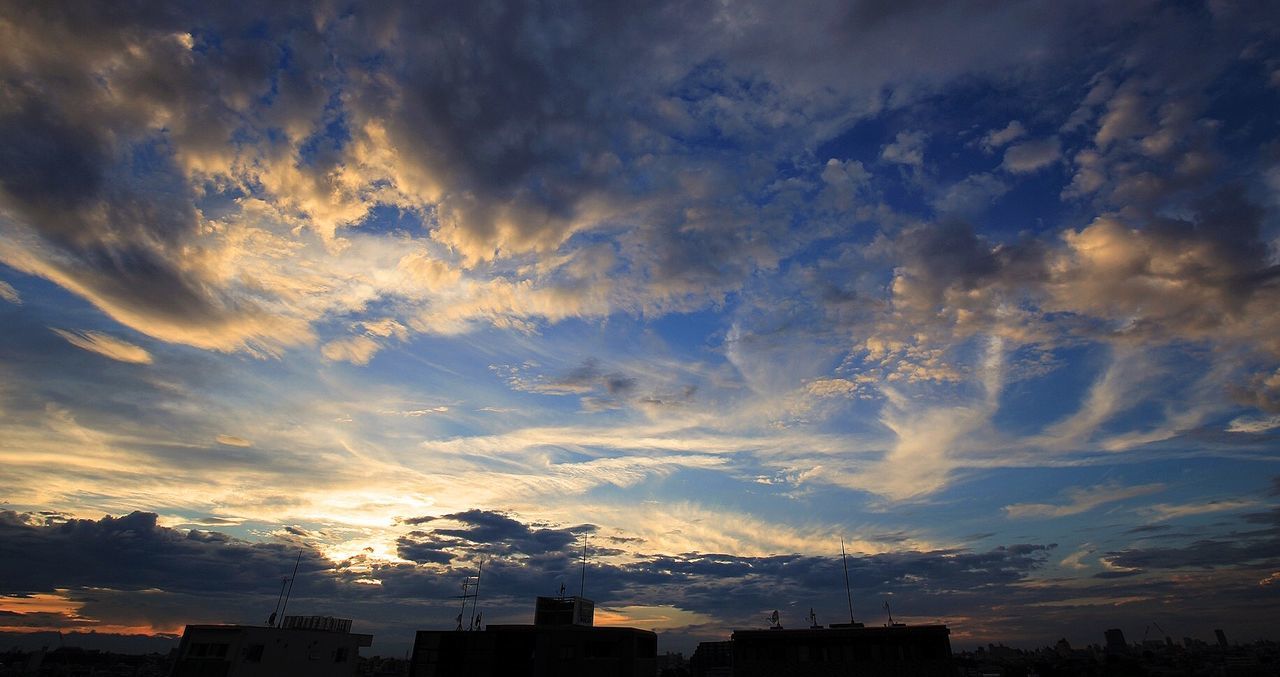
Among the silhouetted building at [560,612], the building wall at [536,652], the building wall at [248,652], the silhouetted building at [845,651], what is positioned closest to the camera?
the silhouetted building at [845,651]

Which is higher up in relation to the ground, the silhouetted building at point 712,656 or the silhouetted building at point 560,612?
the silhouetted building at point 560,612

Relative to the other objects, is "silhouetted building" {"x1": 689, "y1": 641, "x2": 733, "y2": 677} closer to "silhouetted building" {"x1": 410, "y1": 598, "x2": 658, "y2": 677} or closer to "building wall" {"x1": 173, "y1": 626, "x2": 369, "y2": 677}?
"silhouetted building" {"x1": 410, "y1": 598, "x2": 658, "y2": 677}

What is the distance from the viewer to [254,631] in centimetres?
7631

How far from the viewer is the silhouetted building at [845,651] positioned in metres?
66.1

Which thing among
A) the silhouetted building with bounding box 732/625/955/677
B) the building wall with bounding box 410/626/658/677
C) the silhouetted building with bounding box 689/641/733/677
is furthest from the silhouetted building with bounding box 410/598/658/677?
the silhouetted building with bounding box 689/641/733/677

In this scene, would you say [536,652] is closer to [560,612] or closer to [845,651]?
[560,612]

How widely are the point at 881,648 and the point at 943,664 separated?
20.3 feet

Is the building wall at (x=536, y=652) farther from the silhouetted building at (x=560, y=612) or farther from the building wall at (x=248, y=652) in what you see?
the building wall at (x=248, y=652)

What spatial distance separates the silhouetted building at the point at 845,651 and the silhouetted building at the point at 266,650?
5694 centimetres

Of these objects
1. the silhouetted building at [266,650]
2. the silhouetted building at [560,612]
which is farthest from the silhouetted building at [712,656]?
the silhouetted building at [266,650]

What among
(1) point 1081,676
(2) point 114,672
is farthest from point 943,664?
(2) point 114,672

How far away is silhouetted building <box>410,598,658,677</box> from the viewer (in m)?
74.3

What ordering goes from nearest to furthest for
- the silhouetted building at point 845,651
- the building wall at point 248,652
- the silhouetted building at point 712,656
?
the silhouetted building at point 845,651 < the building wall at point 248,652 < the silhouetted building at point 712,656

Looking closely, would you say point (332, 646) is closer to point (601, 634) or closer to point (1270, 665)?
point (601, 634)
